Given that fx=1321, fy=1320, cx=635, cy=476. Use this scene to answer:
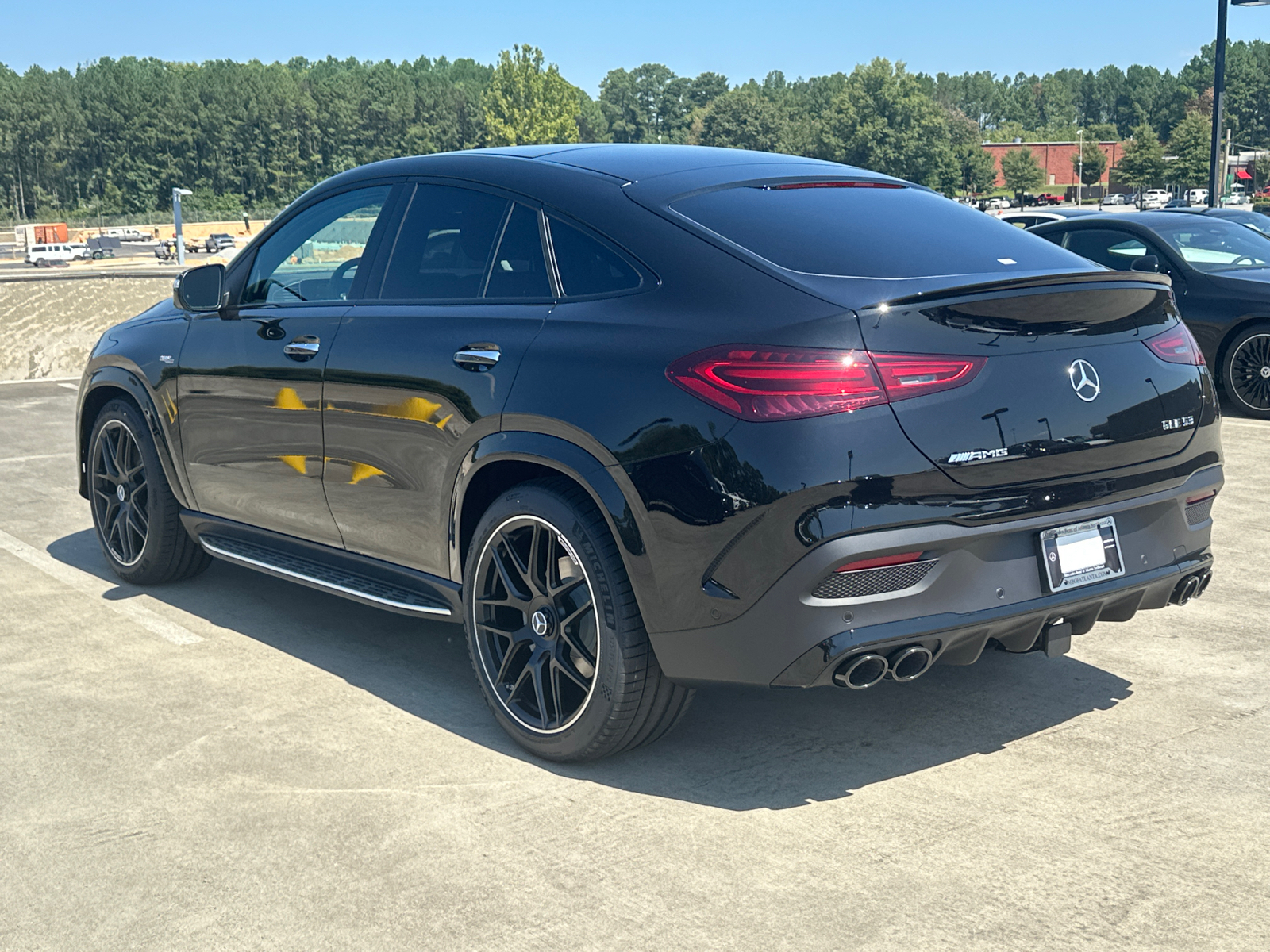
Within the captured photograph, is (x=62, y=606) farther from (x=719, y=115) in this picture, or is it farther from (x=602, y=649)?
(x=719, y=115)

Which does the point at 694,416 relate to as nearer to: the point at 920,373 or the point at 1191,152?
the point at 920,373

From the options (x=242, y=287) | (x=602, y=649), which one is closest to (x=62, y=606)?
(x=242, y=287)

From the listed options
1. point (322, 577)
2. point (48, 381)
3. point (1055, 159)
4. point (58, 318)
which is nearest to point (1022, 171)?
point (1055, 159)

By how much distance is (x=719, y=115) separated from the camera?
17038 cm

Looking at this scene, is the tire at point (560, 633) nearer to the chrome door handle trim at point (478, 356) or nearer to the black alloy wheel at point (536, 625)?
the black alloy wheel at point (536, 625)

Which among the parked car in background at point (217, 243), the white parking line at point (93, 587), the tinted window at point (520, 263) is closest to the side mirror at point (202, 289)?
the white parking line at point (93, 587)

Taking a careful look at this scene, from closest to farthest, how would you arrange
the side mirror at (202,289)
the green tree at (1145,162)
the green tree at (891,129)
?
1. the side mirror at (202,289)
2. the green tree at (1145,162)
3. the green tree at (891,129)

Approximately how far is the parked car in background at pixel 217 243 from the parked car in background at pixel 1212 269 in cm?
8089

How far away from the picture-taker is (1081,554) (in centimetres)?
344

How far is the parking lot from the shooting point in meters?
2.86

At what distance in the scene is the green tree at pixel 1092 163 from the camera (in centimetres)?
14088

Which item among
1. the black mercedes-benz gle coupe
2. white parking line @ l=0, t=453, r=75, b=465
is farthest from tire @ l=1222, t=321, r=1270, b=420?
white parking line @ l=0, t=453, r=75, b=465

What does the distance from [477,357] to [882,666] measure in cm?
150

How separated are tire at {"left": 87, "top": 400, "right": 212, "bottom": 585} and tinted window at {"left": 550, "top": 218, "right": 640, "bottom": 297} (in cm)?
254
